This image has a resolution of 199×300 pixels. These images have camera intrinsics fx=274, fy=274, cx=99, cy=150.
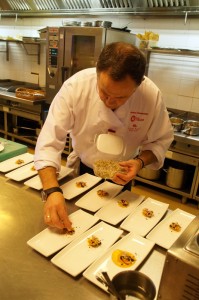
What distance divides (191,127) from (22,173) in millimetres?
1877

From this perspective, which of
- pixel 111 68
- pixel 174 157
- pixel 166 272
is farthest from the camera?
pixel 174 157

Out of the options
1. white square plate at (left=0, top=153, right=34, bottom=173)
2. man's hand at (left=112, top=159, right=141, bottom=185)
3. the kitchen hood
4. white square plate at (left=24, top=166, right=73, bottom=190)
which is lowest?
white square plate at (left=24, top=166, right=73, bottom=190)

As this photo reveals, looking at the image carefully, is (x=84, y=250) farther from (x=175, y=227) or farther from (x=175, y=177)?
(x=175, y=177)

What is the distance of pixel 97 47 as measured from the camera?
3.12m

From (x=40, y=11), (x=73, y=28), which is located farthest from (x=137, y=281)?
(x=40, y=11)

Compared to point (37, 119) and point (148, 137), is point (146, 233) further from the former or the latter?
point (37, 119)

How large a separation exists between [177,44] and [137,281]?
298cm

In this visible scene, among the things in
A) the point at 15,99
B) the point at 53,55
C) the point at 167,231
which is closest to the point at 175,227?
the point at 167,231

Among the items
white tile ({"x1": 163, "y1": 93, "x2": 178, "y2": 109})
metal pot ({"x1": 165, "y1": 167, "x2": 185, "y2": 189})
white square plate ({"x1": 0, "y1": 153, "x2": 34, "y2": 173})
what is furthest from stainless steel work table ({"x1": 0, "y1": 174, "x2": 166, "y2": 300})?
white tile ({"x1": 163, "y1": 93, "x2": 178, "y2": 109})

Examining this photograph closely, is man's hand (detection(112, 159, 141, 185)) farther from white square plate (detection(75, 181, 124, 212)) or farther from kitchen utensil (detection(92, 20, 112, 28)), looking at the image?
kitchen utensil (detection(92, 20, 112, 28))

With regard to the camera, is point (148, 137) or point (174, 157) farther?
point (174, 157)

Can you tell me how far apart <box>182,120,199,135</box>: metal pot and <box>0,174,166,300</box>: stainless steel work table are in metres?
1.93

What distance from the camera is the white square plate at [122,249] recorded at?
883 mm

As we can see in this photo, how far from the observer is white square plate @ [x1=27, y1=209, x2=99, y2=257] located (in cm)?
98
